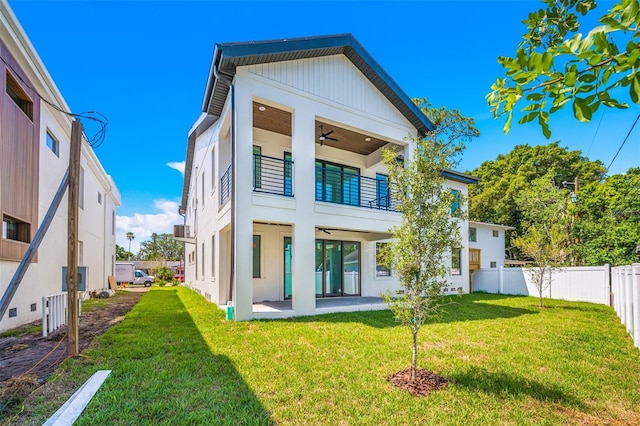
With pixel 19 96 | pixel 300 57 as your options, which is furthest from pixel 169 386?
pixel 19 96

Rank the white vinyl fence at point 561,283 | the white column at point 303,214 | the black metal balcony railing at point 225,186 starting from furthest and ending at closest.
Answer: the white vinyl fence at point 561,283 < the black metal balcony railing at point 225,186 < the white column at point 303,214

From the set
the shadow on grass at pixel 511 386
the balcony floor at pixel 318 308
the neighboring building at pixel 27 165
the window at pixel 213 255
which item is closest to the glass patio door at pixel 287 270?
the balcony floor at pixel 318 308

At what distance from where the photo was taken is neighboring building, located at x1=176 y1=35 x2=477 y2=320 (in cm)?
934

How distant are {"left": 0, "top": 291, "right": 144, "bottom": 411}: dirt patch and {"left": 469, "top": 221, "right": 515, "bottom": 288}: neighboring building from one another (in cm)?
1903

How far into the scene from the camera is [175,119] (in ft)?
63.1

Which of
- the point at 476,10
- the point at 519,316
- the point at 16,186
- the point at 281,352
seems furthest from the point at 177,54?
the point at 519,316

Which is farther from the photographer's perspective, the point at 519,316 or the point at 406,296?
the point at 519,316

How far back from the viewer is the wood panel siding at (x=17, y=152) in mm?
7852

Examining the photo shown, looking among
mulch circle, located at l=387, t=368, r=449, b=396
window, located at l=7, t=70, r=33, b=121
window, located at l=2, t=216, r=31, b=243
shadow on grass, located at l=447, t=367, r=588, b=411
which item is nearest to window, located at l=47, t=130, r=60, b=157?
window, located at l=7, t=70, r=33, b=121

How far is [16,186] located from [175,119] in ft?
38.3

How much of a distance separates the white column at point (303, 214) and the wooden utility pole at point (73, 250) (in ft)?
17.5

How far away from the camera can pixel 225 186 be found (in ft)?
36.9

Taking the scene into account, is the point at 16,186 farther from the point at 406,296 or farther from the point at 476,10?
the point at 476,10

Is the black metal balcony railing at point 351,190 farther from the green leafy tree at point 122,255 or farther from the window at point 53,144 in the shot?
the green leafy tree at point 122,255
